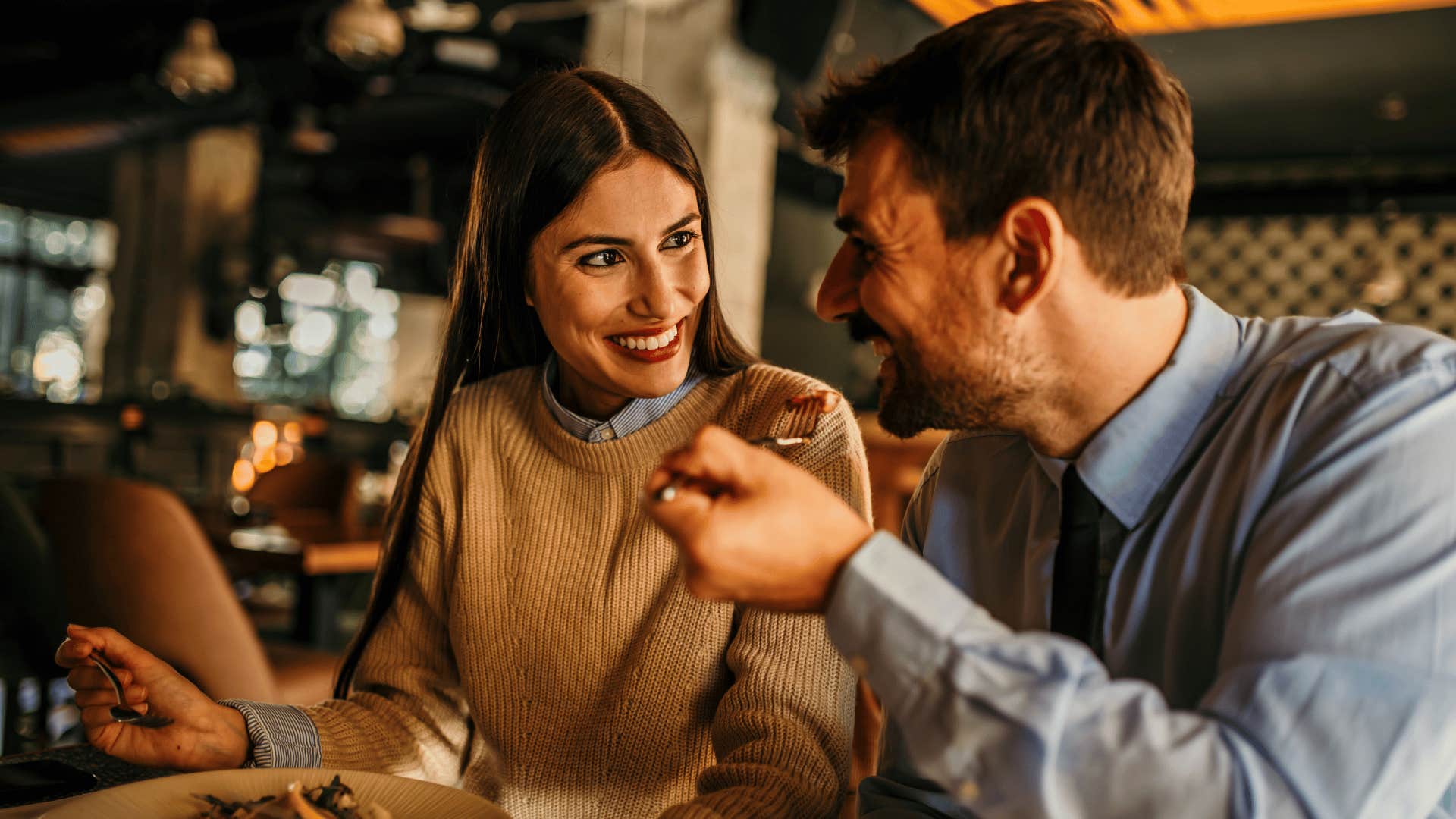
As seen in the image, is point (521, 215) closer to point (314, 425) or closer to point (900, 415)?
point (900, 415)

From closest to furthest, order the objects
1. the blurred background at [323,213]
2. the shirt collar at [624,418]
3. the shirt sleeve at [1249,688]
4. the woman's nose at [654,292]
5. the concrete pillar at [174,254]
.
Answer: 1. the shirt sleeve at [1249,688]
2. the woman's nose at [654,292]
3. the shirt collar at [624,418]
4. the blurred background at [323,213]
5. the concrete pillar at [174,254]

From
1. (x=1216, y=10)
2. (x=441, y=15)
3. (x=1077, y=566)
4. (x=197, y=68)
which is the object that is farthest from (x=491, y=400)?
(x=441, y=15)

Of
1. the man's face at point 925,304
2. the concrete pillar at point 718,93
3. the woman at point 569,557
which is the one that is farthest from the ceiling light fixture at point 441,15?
the man's face at point 925,304

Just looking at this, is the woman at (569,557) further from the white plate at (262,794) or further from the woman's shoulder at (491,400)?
the white plate at (262,794)

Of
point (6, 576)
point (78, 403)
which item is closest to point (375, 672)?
point (6, 576)

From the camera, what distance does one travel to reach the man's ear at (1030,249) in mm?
846

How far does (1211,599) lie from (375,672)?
3.29 ft

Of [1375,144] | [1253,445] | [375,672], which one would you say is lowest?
[375,672]

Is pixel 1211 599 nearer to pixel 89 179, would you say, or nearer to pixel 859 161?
pixel 859 161

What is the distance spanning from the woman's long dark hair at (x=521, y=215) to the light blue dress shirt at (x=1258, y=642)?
0.71 m

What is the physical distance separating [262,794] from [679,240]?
749 mm

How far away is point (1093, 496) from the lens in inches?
36.8

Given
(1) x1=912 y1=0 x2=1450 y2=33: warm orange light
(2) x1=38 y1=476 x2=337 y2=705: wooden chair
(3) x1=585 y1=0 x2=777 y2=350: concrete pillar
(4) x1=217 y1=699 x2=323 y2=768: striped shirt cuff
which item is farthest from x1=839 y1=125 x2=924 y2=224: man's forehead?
(1) x1=912 y1=0 x2=1450 y2=33: warm orange light

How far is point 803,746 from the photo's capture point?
1.06 meters
